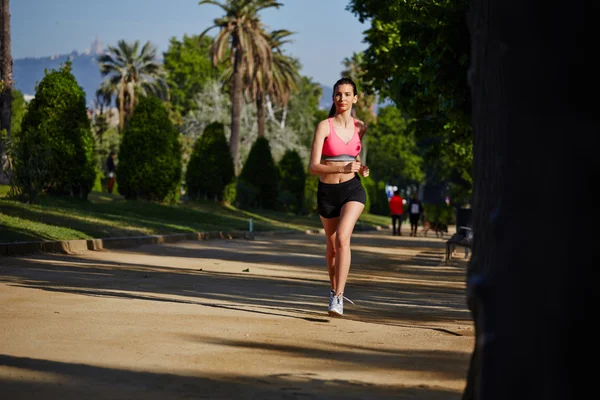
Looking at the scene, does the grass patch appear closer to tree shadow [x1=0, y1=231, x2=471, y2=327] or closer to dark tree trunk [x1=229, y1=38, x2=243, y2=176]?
tree shadow [x1=0, y1=231, x2=471, y2=327]

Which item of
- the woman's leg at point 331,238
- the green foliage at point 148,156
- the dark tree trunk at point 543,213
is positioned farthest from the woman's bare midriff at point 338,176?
the green foliage at point 148,156

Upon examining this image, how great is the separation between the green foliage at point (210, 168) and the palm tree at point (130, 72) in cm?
3774

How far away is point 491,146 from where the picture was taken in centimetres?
477

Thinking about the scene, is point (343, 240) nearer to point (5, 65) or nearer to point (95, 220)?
point (95, 220)

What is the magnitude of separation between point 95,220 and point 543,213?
22447 millimetres

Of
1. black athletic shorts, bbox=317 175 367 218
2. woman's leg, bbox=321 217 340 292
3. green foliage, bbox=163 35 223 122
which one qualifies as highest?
green foliage, bbox=163 35 223 122

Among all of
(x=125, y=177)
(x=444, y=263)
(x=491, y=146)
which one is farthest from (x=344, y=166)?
(x=125, y=177)

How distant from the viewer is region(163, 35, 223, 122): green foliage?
107312 mm

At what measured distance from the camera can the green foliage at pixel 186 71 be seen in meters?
107

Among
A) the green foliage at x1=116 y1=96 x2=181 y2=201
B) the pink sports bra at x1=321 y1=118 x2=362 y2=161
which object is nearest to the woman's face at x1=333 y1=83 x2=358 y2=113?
the pink sports bra at x1=321 y1=118 x2=362 y2=161

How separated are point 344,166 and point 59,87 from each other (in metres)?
24.1

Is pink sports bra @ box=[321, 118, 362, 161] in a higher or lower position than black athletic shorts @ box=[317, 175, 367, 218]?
higher

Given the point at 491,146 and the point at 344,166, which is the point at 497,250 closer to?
the point at 491,146

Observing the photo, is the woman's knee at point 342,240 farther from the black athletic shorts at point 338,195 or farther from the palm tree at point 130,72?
the palm tree at point 130,72
